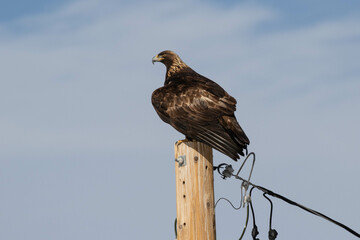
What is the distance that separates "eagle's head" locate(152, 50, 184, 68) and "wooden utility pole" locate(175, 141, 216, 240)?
4.77 meters

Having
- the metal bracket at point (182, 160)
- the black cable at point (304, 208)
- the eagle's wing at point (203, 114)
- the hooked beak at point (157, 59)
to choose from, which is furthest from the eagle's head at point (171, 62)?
the metal bracket at point (182, 160)

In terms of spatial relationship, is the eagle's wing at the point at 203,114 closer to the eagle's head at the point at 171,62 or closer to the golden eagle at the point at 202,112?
the golden eagle at the point at 202,112

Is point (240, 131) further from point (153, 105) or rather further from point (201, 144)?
point (153, 105)

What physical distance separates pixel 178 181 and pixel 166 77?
15.2 ft

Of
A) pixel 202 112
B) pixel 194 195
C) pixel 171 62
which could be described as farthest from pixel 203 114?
pixel 171 62

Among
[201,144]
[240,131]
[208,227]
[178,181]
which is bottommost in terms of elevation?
[208,227]

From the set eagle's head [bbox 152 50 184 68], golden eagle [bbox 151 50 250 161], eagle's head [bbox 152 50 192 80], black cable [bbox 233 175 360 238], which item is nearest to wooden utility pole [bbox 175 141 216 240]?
golden eagle [bbox 151 50 250 161]

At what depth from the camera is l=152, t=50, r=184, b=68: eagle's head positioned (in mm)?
11938

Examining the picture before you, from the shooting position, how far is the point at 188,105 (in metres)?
9.27

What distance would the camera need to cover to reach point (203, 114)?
29.5 feet

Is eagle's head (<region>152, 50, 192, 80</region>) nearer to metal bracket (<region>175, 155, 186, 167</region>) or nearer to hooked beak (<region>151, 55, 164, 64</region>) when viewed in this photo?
hooked beak (<region>151, 55, 164, 64</region>)

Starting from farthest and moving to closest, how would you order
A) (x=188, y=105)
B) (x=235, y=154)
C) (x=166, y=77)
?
(x=166, y=77) < (x=188, y=105) < (x=235, y=154)

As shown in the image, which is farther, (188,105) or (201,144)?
(188,105)

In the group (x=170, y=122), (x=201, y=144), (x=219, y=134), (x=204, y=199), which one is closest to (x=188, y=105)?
(x=170, y=122)
